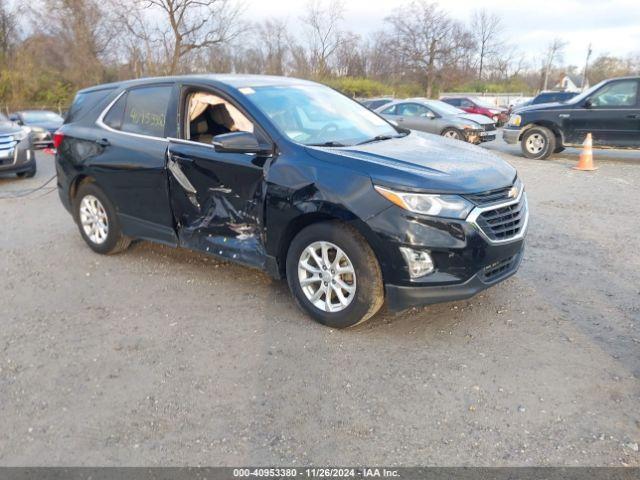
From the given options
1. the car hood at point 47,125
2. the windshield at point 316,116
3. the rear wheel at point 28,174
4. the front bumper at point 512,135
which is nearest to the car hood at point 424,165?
the windshield at point 316,116

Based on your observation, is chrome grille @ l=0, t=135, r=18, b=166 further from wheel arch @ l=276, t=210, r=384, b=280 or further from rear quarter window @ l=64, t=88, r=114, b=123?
wheel arch @ l=276, t=210, r=384, b=280

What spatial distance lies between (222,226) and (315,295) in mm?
1039

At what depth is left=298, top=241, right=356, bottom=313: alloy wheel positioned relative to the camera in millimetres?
3611

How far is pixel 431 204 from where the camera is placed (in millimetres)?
3289

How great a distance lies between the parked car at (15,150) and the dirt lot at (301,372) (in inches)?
227

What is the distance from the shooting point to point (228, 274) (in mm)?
4883

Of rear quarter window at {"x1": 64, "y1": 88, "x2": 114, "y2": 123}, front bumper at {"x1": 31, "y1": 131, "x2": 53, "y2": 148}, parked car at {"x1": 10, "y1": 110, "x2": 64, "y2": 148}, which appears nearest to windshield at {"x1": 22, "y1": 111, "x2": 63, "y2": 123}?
parked car at {"x1": 10, "y1": 110, "x2": 64, "y2": 148}

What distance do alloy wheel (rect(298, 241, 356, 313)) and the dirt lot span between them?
0.22 meters

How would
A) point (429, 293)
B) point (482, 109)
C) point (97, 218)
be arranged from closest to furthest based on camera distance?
point (429, 293) → point (97, 218) → point (482, 109)

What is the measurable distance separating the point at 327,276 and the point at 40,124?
16598 mm

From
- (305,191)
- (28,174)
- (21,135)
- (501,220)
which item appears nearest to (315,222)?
(305,191)

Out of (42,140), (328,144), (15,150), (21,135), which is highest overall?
(328,144)

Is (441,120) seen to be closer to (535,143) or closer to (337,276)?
(535,143)

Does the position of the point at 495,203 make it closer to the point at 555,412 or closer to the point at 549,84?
the point at 555,412
